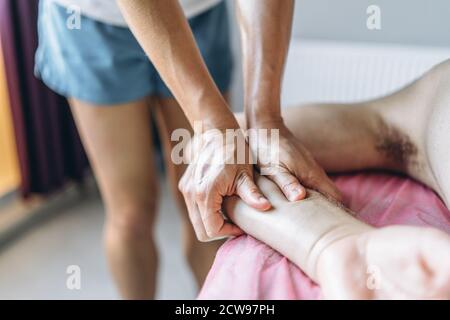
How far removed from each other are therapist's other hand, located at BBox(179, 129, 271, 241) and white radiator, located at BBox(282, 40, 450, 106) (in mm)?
974

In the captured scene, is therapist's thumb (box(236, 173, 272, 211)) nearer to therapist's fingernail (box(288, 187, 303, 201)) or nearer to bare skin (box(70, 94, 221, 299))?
therapist's fingernail (box(288, 187, 303, 201))

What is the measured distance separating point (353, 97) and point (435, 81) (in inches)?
34.7

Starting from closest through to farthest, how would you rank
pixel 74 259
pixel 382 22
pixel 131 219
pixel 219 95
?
pixel 219 95 → pixel 131 219 → pixel 382 22 → pixel 74 259

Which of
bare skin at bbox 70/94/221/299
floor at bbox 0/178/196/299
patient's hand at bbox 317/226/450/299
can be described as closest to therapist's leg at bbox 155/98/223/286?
bare skin at bbox 70/94/221/299

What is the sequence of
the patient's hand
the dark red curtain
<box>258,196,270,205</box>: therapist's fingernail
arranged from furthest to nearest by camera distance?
the dark red curtain → <box>258,196,270,205</box>: therapist's fingernail → the patient's hand

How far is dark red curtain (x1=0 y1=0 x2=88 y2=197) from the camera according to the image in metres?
1.88

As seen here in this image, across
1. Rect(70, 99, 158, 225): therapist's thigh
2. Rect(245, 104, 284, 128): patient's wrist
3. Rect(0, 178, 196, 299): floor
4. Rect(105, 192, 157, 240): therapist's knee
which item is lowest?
Rect(0, 178, 196, 299): floor

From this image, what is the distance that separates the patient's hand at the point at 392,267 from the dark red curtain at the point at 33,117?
1.63 meters

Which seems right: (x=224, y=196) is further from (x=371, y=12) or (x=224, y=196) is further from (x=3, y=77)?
(x=3, y=77)

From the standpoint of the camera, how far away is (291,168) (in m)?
0.83

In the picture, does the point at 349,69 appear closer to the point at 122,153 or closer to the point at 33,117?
the point at 122,153

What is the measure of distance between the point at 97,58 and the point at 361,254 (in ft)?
2.72

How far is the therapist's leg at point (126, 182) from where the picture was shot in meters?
1.23

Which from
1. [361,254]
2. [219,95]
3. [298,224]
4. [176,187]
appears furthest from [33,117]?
[361,254]
